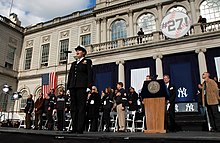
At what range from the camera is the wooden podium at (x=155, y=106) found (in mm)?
5055

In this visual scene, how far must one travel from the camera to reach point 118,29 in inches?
816

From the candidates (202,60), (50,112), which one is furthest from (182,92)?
(50,112)

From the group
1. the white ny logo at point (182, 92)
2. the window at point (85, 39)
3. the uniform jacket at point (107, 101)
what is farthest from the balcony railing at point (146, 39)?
the uniform jacket at point (107, 101)

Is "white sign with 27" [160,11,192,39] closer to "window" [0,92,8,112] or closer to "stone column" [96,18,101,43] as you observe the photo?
"stone column" [96,18,101,43]

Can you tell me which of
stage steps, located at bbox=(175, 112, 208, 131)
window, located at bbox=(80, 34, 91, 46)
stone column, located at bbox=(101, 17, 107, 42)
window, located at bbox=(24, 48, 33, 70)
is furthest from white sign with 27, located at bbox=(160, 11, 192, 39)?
window, located at bbox=(24, 48, 33, 70)

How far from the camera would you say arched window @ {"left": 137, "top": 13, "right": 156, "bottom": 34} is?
63.5ft

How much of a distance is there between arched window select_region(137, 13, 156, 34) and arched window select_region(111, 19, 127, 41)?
1.51 m

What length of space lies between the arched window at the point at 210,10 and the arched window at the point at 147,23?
13.9ft

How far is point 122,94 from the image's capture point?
7.45m

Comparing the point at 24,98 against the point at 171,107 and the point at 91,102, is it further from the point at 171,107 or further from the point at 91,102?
the point at 171,107

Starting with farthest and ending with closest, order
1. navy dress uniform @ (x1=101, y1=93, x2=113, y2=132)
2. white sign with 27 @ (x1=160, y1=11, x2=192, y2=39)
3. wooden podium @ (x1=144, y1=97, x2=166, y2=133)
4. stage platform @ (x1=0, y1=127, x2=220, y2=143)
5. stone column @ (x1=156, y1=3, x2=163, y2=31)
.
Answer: stone column @ (x1=156, y1=3, x2=163, y2=31) → white sign with 27 @ (x1=160, y1=11, x2=192, y2=39) → navy dress uniform @ (x1=101, y1=93, x2=113, y2=132) → wooden podium @ (x1=144, y1=97, x2=166, y2=133) → stage platform @ (x1=0, y1=127, x2=220, y2=143)

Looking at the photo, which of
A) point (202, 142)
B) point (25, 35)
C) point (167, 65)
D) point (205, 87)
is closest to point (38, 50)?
point (25, 35)

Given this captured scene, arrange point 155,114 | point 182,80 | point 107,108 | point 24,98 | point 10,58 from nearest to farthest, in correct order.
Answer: point 155,114 → point 107,108 → point 182,80 → point 24,98 → point 10,58

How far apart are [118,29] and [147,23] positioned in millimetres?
2946
